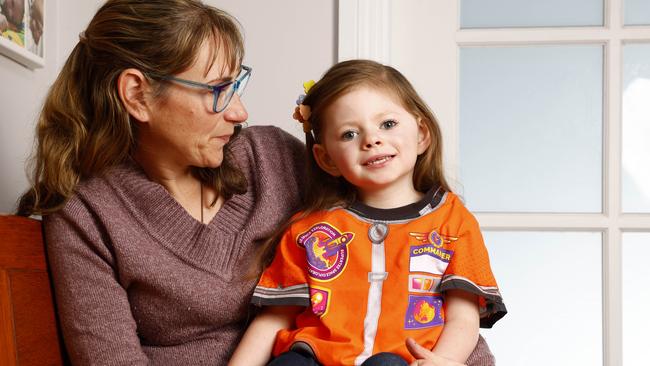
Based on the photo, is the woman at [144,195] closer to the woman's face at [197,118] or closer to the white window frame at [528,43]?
the woman's face at [197,118]

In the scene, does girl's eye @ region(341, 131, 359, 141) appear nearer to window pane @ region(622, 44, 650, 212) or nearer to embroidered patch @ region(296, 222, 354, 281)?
embroidered patch @ region(296, 222, 354, 281)

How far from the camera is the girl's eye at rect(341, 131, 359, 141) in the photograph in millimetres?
1570

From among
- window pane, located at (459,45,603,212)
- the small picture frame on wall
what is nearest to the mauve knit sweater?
the small picture frame on wall

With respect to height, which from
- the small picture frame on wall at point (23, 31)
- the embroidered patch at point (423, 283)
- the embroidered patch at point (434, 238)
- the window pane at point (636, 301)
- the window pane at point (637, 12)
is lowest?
the window pane at point (636, 301)

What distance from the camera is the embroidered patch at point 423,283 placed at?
1489mm

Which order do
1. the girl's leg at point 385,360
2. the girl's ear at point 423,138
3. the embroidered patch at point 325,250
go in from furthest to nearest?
the girl's ear at point 423,138 < the embroidered patch at point 325,250 < the girl's leg at point 385,360

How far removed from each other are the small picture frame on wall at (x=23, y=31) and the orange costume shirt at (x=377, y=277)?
2.88 feet

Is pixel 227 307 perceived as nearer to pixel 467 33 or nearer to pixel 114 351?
pixel 114 351

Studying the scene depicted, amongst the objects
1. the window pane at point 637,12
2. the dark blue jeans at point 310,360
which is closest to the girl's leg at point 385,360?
the dark blue jeans at point 310,360

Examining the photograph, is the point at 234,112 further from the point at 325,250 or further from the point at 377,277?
the point at 377,277

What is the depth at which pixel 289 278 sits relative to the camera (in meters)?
1.57

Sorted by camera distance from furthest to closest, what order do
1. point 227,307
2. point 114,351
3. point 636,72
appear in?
point 636,72 < point 227,307 < point 114,351

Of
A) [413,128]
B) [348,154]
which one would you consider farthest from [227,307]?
[413,128]

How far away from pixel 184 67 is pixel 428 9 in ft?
3.52
